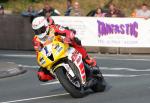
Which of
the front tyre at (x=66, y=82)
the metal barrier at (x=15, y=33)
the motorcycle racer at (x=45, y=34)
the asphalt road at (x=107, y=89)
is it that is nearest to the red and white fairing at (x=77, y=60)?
the motorcycle racer at (x=45, y=34)

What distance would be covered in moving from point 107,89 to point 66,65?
5.99 ft

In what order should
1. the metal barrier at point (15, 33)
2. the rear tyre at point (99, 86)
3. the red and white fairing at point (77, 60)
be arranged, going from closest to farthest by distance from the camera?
the red and white fairing at point (77, 60)
the rear tyre at point (99, 86)
the metal barrier at point (15, 33)

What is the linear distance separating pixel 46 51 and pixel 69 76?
0.67m

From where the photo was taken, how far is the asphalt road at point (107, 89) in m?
12.6

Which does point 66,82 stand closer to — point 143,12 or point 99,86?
point 99,86

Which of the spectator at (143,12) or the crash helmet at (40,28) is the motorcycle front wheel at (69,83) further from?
the spectator at (143,12)

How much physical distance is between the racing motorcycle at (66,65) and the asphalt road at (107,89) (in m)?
0.27

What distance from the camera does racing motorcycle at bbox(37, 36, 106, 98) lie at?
40.4 feet

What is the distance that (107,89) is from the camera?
1391 centimetres

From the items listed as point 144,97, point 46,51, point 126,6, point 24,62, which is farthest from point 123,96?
point 126,6

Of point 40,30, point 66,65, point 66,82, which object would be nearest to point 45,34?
point 40,30

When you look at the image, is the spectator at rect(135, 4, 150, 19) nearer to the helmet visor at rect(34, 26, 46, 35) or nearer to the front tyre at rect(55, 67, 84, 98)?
the helmet visor at rect(34, 26, 46, 35)

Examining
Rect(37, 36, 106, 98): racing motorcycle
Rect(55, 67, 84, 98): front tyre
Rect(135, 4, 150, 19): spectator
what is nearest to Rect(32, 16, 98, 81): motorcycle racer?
Rect(37, 36, 106, 98): racing motorcycle

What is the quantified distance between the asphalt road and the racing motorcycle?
267mm
